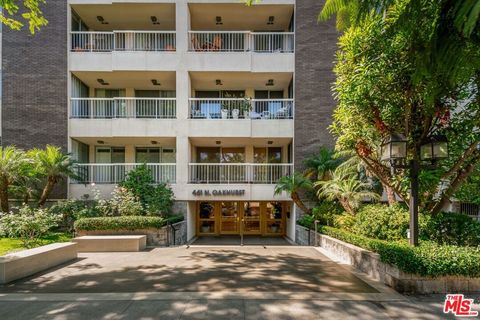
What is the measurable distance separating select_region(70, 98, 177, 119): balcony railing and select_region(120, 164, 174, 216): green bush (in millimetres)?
3083

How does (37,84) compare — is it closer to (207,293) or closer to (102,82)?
(102,82)

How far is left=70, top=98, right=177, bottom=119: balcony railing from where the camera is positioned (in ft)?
47.4

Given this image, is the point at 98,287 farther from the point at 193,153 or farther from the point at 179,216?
the point at 193,153

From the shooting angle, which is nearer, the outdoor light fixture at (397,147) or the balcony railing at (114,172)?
the outdoor light fixture at (397,147)

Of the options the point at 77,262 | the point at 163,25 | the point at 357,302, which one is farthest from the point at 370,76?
the point at 163,25

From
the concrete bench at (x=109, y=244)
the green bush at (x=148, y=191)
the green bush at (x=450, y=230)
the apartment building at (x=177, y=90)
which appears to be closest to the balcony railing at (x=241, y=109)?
the apartment building at (x=177, y=90)

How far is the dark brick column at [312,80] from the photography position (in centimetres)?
1425

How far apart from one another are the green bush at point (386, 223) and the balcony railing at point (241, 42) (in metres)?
9.80

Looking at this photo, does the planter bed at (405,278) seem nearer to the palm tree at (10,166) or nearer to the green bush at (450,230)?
the green bush at (450,230)

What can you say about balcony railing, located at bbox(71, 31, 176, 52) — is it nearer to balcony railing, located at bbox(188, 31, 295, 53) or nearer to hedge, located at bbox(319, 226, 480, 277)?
balcony railing, located at bbox(188, 31, 295, 53)

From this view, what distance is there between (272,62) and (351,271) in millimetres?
10637

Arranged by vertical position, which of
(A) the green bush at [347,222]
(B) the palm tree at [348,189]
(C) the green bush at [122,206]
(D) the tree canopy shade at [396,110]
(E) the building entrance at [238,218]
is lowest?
(E) the building entrance at [238,218]

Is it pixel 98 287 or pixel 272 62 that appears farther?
pixel 272 62

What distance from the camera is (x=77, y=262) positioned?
859cm
